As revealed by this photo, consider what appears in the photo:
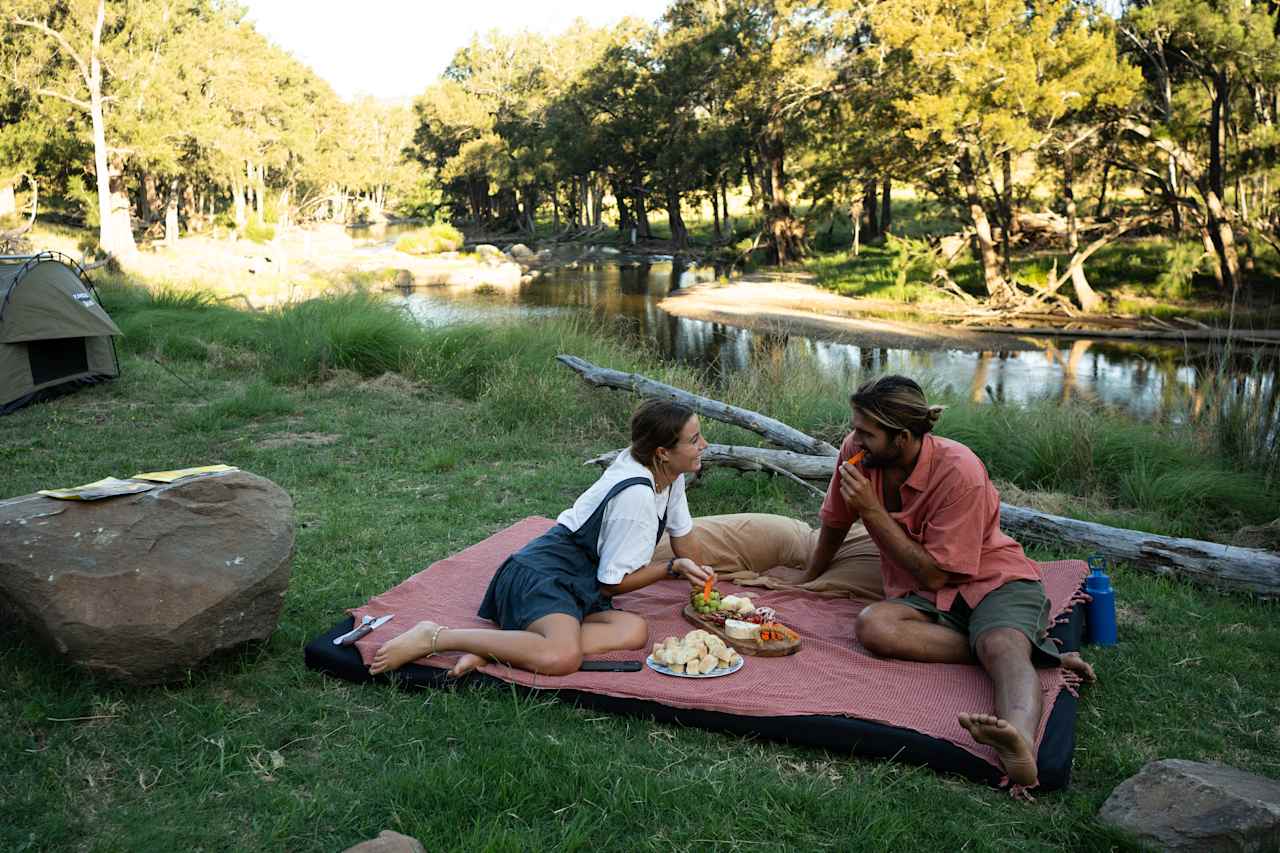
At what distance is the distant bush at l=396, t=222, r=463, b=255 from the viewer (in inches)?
1655

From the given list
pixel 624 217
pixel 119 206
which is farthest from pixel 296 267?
pixel 624 217

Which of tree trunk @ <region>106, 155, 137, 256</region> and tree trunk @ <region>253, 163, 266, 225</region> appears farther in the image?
tree trunk @ <region>253, 163, 266, 225</region>

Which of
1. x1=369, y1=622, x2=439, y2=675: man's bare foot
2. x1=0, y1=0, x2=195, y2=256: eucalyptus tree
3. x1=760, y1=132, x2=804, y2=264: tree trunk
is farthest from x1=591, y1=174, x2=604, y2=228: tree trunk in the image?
x1=369, y1=622, x2=439, y2=675: man's bare foot

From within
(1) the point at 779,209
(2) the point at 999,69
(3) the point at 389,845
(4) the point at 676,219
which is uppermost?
(2) the point at 999,69

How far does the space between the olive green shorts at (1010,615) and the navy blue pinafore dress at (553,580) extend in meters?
1.36

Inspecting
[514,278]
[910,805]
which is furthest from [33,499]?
[514,278]

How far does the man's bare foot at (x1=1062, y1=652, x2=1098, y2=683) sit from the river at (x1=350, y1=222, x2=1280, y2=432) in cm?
433

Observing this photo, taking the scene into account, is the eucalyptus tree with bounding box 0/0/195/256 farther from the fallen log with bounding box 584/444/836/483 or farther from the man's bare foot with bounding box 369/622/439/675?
the man's bare foot with bounding box 369/622/439/675

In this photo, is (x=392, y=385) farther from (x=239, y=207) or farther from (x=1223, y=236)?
(x=239, y=207)

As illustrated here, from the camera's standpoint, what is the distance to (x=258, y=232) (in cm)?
4041

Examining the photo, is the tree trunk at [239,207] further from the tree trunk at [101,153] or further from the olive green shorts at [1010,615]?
the olive green shorts at [1010,615]

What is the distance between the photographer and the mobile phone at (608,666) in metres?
3.96

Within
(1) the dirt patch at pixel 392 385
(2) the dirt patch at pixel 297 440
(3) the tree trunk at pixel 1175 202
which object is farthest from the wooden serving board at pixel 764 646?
(3) the tree trunk at pixel 1175 202

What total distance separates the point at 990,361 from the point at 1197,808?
1703 centimetres
